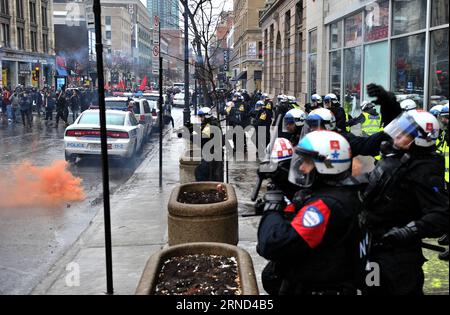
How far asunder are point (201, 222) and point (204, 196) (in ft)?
3.39

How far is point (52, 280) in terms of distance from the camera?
18.9ft

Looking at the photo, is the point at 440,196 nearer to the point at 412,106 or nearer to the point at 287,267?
the point at 287,267

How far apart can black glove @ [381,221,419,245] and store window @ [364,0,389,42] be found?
10.5 meters

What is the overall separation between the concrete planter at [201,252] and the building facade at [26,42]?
151 feet

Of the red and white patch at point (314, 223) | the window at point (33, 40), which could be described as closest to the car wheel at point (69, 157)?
the red and white patch at point (314, 223)

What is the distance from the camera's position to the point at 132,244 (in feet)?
22.9

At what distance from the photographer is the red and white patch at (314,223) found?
8.67 ft

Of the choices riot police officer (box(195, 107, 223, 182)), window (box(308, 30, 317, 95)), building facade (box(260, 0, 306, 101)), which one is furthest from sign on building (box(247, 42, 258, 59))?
riot police officer (box(195, 107, 223, 182))

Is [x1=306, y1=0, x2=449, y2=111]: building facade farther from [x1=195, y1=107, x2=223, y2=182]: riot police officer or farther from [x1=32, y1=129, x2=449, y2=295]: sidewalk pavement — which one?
[x1=32, y1=129, x2=449, y2=295]: sidewalk pavement

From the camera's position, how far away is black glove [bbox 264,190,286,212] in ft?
9.34

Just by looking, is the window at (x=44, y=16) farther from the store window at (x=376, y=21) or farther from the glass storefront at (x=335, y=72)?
the store window at (x=376, y=21)

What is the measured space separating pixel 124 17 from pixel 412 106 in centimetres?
6908

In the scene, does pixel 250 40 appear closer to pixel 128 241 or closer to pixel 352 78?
pixel 352 78

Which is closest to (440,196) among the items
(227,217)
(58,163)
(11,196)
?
(227,217)
